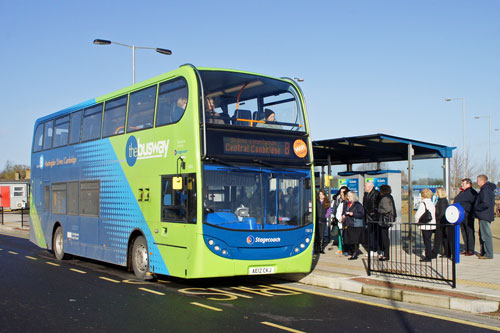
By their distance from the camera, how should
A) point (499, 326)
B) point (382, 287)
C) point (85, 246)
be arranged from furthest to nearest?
1. point (85, 246)
2. point (382, 287)
3. point (499, 326)

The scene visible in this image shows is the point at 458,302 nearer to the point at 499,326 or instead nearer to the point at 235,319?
the point at 499,326

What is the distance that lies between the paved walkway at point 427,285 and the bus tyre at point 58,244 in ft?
26.3

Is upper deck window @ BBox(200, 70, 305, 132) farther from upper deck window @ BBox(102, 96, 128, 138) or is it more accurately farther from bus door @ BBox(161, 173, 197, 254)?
upper deck window @ BBox(102, 96, 128, 138)

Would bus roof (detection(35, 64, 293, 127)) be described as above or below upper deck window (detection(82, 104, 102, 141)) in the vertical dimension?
above

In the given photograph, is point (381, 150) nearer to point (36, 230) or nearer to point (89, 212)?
point (89, 212)

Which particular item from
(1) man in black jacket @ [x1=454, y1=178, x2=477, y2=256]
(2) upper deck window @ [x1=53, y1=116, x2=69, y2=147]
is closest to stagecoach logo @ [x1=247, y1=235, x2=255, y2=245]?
(1) man in black jacket @ [x1=454, y1=178, x2=477, y2=256]

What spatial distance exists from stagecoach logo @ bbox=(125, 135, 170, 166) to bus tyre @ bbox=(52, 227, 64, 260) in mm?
5409

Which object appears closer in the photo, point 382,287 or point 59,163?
point 382,287

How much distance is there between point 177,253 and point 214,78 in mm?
3550

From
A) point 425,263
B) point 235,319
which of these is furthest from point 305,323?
point 425,263

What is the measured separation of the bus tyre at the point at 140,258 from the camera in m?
12.1

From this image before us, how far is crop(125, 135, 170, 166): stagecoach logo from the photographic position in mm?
11562

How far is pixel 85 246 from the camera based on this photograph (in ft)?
49.6

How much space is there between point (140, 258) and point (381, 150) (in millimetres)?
8762
